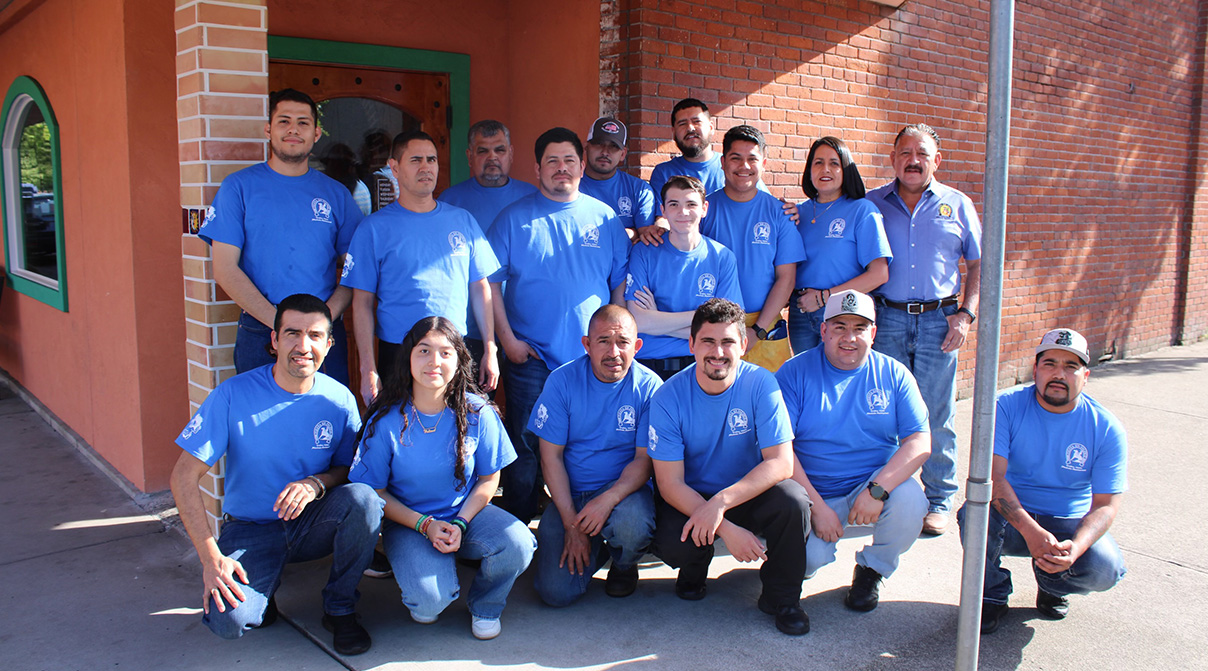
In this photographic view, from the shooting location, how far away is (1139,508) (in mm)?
4902

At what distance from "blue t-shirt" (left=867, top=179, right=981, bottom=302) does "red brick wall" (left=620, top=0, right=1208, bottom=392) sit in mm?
1322

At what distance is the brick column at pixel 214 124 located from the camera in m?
3.85

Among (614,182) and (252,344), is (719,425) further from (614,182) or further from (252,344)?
(252,344)

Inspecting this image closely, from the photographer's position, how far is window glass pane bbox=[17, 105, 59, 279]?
6.95 metres

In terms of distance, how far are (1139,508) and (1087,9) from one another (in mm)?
5574

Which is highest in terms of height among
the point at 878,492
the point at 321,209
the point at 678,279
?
the point at 321,209

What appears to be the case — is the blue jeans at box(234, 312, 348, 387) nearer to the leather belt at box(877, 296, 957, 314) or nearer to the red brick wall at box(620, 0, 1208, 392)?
the red brick wall at box(620, 0, 1208, 392)

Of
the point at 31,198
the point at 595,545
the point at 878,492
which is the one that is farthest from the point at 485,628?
the point at 31,198

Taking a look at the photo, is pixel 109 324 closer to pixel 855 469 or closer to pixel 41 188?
pixel 41 188

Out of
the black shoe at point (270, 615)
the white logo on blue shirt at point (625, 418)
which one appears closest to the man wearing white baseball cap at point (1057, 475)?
the white logo on blue shirt at point (625, 418)

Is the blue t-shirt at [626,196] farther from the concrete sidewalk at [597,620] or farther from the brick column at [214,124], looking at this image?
the concrete sidewalk at [597,620]

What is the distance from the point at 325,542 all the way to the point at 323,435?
0.40 metres

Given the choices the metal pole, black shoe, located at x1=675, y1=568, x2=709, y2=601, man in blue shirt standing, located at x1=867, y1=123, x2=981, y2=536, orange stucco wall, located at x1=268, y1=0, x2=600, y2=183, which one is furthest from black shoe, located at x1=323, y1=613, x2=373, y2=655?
orange stucco wall, located at x1=268, y1=0, x2=600, y2=183

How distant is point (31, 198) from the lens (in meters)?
7.62
